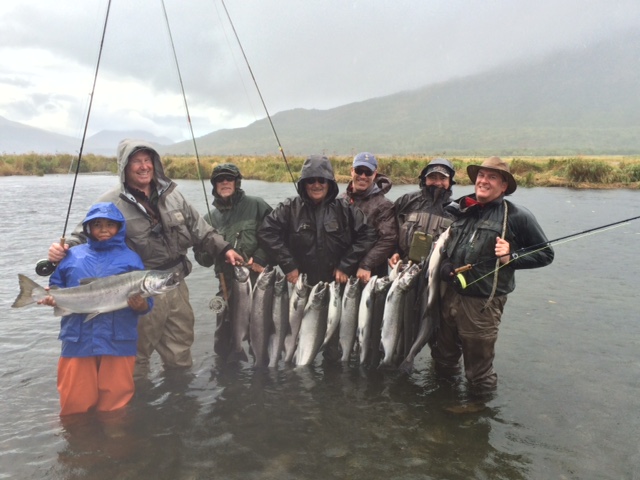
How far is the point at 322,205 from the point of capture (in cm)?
538

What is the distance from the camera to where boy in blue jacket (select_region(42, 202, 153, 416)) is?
3979 millimetres

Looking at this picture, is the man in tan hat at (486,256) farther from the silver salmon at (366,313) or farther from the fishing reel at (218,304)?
the fishing reel at (218,304)

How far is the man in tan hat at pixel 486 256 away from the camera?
A: 14.1ft

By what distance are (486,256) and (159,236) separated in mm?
3379

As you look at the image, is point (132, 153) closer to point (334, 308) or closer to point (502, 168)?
point (334, 308)

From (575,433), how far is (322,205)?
3.60m

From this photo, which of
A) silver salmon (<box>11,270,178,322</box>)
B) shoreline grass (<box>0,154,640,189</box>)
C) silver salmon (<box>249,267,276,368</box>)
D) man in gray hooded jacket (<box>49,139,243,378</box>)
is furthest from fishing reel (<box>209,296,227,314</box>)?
shoreline grass (<box>0,154,640,189</box>)

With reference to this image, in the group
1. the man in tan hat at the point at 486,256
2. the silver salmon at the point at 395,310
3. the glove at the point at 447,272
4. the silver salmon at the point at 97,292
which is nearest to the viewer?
the silver salmon at the point at 97,292

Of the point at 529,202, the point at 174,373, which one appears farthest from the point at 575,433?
the point at 529,202

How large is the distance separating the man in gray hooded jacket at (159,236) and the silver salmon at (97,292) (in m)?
0.43

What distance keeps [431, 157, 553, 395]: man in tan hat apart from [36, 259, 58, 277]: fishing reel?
3.76 meters

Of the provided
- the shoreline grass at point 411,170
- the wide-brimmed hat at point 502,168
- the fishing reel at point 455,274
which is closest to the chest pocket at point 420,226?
the fishing reel at point 455,274

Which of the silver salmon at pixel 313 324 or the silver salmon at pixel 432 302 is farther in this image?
the silver salmon at pixel 313 324

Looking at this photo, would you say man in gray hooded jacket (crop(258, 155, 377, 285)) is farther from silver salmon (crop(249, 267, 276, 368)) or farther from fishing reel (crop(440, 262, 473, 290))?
fishing reel (crop(440, 262, 473, 290))
